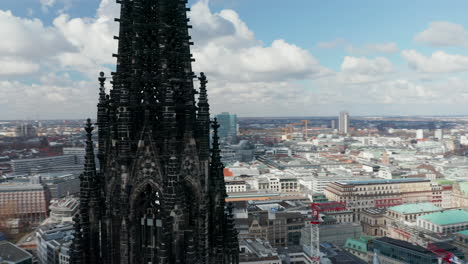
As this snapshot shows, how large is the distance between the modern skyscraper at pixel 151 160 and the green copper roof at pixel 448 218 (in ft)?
358

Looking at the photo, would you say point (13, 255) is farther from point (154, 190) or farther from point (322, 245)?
point (154, 190)

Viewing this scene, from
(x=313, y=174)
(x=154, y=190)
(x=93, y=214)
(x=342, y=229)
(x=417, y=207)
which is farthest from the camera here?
(x=313, y=174)

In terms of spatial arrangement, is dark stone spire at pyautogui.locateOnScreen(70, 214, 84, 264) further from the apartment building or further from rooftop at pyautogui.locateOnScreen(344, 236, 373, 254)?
the apartment building

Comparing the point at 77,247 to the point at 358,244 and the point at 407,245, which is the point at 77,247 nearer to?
the point at 407,245

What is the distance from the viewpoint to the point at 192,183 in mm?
16391

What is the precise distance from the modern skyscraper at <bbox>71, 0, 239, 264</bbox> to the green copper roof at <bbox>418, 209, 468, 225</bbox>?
10909cm

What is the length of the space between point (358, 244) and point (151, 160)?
303ft

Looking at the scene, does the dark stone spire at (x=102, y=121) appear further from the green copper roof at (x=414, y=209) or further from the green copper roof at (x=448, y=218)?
the green copper roof at (x=414, y=209)

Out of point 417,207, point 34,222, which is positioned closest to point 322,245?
point 417,207

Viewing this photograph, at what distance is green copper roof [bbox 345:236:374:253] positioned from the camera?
317 feet

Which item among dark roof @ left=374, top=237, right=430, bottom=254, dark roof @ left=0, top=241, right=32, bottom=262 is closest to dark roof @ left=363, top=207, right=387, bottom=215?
→ dark roof @ left=374, top=237, right=430, bottom=254

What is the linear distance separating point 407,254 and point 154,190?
81589 mm

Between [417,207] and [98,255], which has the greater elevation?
[98,255]

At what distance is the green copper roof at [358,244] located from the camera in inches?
3800
